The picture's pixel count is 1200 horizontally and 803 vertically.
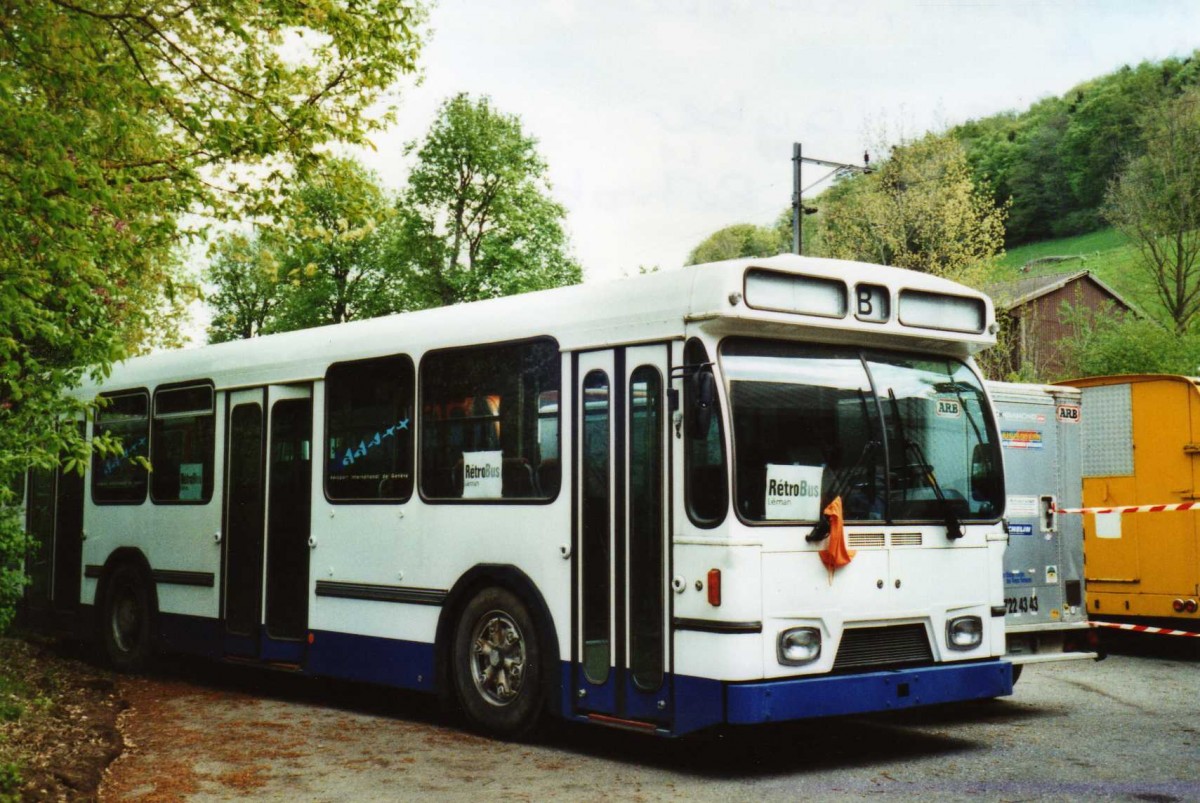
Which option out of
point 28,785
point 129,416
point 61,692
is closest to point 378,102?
point 129,416

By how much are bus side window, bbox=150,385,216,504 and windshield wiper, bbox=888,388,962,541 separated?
677cm

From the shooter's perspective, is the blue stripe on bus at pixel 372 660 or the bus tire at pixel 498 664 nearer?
the bus tire at pixel 498 664

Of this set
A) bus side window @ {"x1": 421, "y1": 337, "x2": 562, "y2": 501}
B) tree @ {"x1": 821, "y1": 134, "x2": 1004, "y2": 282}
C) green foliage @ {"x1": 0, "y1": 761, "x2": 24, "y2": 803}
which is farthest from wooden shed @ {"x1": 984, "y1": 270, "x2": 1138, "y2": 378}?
green foliage @ {"x1": 0, "y1": 761, "x2": 24, "y2": 803}

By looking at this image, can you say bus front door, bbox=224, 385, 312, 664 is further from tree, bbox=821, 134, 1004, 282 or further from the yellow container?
tree, bbox=821, 134, 1004, 282

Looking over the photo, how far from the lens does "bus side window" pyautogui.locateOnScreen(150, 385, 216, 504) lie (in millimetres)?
12477

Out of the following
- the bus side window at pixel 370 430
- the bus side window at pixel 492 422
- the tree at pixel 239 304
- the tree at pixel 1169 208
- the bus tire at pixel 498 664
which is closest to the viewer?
the bus tire at pixel 498 664

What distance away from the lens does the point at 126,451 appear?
44.1ft

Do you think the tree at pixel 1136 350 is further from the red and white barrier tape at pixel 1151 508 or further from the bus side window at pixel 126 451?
the bus side window at pixel 126 451

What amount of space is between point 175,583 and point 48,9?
5572mm

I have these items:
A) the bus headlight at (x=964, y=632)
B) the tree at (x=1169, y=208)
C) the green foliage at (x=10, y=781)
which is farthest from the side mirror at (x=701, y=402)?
the tree at (x=1169, y=208)

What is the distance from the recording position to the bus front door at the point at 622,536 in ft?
26.0

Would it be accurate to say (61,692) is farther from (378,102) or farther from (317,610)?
(378,102)

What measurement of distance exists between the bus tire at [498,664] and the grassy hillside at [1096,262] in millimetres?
35817

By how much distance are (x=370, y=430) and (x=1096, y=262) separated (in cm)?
6053
